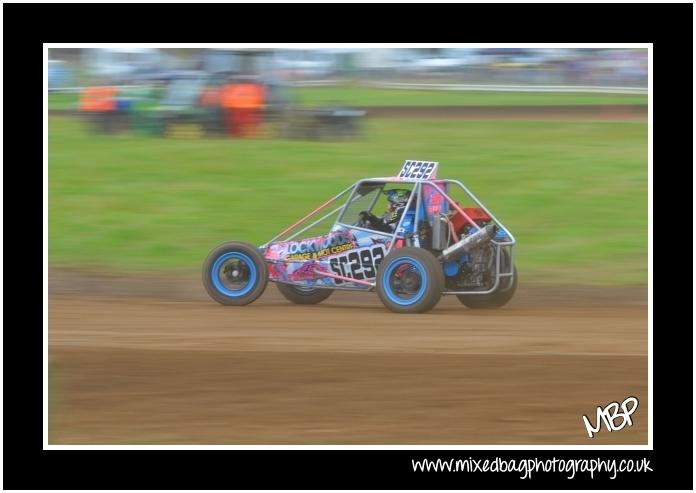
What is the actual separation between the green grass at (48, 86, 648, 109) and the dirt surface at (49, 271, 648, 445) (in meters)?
11.5

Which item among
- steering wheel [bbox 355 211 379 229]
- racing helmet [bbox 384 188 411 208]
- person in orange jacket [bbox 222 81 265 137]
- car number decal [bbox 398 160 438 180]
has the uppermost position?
person in orange jacket [bbox 222 81 265 137]

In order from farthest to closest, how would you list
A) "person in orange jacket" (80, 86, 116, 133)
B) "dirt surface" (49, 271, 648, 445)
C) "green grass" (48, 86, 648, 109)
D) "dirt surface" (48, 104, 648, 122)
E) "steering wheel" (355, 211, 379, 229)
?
"green grass" (48, 86, 648, 109) → "dirt surface" (48, 104, 648, 122) → "person in orange jacket" (80, 86, 116, 133) → "steering wheel" (355, 211, 379, 229) → "dirt surface" (49, 271, 648, 445)

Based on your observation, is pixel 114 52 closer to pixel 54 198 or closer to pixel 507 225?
pixel 54 198

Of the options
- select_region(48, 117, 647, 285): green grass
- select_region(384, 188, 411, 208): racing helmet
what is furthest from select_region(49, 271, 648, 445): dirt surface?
select_region(48, 117, 647, 285): green grass

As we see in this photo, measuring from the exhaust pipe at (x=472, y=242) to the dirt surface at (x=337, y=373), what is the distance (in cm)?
70

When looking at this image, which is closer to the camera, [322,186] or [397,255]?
[397,255]

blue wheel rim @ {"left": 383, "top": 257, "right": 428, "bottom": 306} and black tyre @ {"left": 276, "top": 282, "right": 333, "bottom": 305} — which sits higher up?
blue wheel rim @ {"left": 383, "top": 257, "right": 428, "bottom": 306}

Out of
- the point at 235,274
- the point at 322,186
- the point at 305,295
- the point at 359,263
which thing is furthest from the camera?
the point at 322,186

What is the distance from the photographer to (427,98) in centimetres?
2439

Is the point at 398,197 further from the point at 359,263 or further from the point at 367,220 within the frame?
the point at 359,263

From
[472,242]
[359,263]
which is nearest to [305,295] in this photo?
[359,263]

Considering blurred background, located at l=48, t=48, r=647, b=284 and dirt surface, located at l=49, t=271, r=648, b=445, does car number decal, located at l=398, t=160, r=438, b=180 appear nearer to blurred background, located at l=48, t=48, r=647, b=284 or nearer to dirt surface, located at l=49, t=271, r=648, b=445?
dirt surface, located at l=49, t=271, r=648, b=445

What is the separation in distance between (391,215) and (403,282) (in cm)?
83

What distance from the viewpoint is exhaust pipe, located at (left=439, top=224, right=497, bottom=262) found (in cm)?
1170
